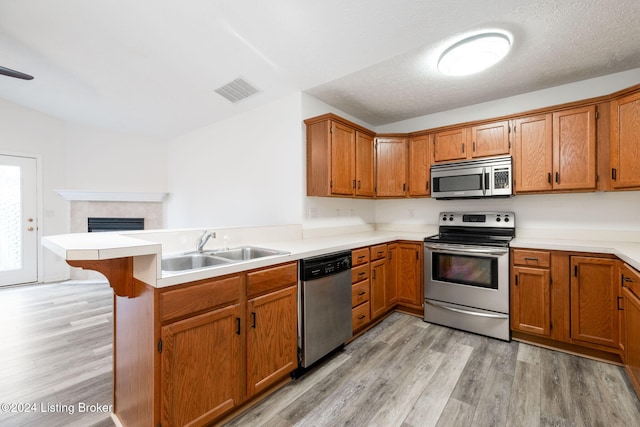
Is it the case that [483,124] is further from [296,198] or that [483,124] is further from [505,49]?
[296,198]

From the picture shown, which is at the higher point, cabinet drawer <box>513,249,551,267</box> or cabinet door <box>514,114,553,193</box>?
cabinet door <box>514,114,553,193</box>

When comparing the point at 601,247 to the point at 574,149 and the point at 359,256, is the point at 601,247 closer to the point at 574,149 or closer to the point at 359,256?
the point at 574,149

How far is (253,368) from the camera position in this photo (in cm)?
171

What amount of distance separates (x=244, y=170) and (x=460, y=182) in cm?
270

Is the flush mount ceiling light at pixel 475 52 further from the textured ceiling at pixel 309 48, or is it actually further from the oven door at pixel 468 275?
the oven door at pixel 468 275

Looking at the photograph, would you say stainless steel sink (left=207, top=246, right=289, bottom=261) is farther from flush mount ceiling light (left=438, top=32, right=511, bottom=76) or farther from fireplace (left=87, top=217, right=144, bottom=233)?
fireplace (left=87, top=217, right=144, bottom=233)

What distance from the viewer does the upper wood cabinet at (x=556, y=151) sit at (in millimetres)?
2516

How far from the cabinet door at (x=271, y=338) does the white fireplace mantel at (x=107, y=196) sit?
466cm

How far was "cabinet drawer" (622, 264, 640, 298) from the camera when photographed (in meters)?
1.76

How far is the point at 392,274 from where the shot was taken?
3.22 m

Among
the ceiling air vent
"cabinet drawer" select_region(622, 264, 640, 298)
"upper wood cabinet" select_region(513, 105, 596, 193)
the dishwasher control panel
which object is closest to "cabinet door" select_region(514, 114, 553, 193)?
"upper wood cabinet" select_region(513, 105, 596, 193)

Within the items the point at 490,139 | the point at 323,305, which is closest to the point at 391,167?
the point at 490,139

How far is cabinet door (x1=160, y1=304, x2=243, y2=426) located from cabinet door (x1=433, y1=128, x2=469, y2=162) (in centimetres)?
282

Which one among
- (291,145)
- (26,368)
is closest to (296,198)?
(291,145)
